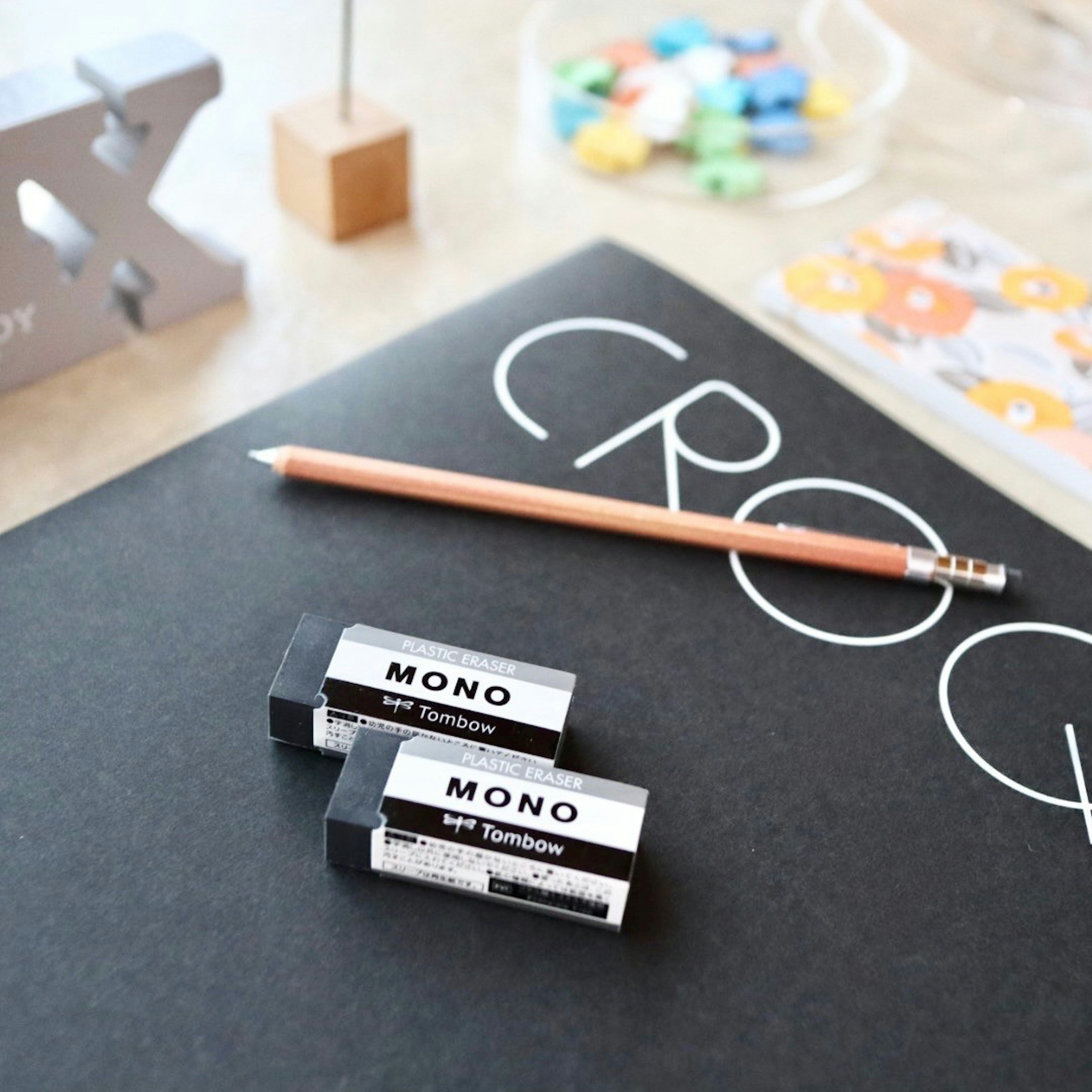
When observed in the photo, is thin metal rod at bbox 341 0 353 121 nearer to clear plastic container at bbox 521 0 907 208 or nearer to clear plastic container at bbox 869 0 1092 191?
clear plastic container at bbox 521 0 907 208

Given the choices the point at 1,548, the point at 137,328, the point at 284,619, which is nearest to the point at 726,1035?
the point at 284,619

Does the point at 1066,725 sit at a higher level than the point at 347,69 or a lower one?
lower

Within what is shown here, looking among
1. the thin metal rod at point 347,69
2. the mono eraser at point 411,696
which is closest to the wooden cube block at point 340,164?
the thin metal rod at point 347,69

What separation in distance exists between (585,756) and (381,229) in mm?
402

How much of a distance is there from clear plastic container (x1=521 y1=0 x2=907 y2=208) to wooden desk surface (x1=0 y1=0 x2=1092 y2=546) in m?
0.02

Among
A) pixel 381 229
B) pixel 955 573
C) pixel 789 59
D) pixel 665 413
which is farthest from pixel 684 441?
pixel 789 59

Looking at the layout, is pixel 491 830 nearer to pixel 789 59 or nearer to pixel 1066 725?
pixel 1066 725

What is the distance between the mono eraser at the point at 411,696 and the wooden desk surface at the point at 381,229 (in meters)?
0.16

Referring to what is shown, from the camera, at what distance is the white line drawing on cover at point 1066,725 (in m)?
0.54

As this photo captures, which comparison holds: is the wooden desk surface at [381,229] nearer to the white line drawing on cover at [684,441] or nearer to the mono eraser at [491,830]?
the white line drawing on cover at [684,441]

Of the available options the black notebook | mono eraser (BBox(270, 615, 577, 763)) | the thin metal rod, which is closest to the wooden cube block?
the thin metal rod

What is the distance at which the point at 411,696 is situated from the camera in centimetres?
50

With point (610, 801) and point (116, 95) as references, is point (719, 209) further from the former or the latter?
point (610, 801)

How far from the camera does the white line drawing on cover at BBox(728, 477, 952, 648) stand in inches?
23.0
